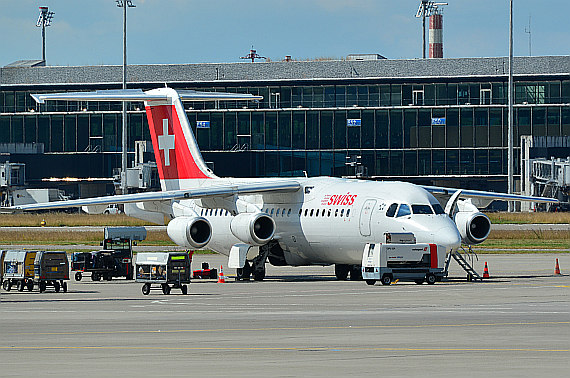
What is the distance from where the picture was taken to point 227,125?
340ft

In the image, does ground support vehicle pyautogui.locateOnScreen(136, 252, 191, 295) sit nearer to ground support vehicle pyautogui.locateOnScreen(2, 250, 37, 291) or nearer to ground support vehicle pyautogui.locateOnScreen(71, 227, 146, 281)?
ground support vehicle pyautogui.locateOnScreen(2, 250, 37, 291)

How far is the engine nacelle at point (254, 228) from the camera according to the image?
39.5 m

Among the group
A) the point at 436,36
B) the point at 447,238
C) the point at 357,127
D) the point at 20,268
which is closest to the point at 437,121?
the point at 357,127

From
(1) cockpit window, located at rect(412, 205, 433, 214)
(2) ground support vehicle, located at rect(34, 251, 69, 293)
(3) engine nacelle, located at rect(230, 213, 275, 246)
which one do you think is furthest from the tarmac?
(3) engine nacelle, located at rect(230, 213, 275, 246)

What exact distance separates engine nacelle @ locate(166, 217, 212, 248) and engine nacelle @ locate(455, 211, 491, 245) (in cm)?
918

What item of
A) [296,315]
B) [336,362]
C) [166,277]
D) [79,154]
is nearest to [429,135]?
[79,154]

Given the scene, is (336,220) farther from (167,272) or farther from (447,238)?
(167,272)

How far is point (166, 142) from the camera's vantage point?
46.8 meters

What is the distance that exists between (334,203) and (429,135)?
63.0 metres

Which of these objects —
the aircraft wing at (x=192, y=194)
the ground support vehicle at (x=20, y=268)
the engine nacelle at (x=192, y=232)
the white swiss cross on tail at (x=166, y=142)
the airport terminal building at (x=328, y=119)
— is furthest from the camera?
the airport terminal building at (x=328, y=119)

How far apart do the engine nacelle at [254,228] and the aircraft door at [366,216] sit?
4.09m

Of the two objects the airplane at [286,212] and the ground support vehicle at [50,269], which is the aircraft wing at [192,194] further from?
the ground support vehicle at [50,269]

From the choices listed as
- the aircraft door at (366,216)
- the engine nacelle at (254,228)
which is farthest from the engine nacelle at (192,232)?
the aircraft door at (366,216)

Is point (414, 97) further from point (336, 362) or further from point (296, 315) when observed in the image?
point (336, 362)
